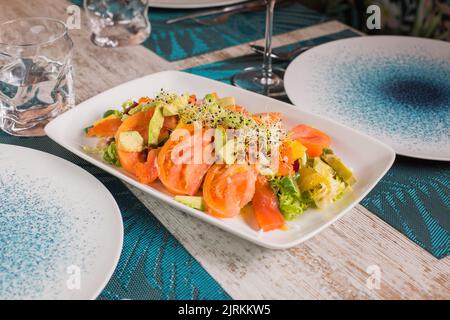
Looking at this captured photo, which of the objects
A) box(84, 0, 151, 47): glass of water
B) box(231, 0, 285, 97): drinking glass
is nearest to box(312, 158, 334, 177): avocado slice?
box(231, 0, 285, 97): drinking glass

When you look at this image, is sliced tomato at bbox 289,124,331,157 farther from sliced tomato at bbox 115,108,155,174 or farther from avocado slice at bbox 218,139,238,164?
sliced tomato at bbox 115,108,155,174

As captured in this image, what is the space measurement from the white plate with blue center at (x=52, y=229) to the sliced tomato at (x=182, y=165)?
0.11 metres

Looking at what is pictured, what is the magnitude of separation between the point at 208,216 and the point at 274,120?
0.93 feet

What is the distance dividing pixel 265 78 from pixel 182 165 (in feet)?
2.16

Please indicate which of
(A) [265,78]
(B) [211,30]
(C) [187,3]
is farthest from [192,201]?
(C) [187,3]

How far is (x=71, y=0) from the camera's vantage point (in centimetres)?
213

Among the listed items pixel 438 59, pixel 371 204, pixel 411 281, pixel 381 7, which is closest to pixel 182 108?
pixel 371 204

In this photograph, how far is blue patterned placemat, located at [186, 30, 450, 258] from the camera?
1.01m

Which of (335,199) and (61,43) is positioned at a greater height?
(61,43)

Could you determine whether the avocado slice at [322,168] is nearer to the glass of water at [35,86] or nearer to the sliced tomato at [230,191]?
the sliced tomato at [230,191]

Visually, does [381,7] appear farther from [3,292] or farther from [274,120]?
[3,292]

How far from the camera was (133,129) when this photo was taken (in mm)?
1105

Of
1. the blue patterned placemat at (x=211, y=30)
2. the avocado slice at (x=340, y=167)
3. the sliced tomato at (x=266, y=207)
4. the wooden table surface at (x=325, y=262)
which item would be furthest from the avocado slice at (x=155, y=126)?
the blue patterned placemat at (x=211, y=30)

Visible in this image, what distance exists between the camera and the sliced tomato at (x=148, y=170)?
101 centimetres
